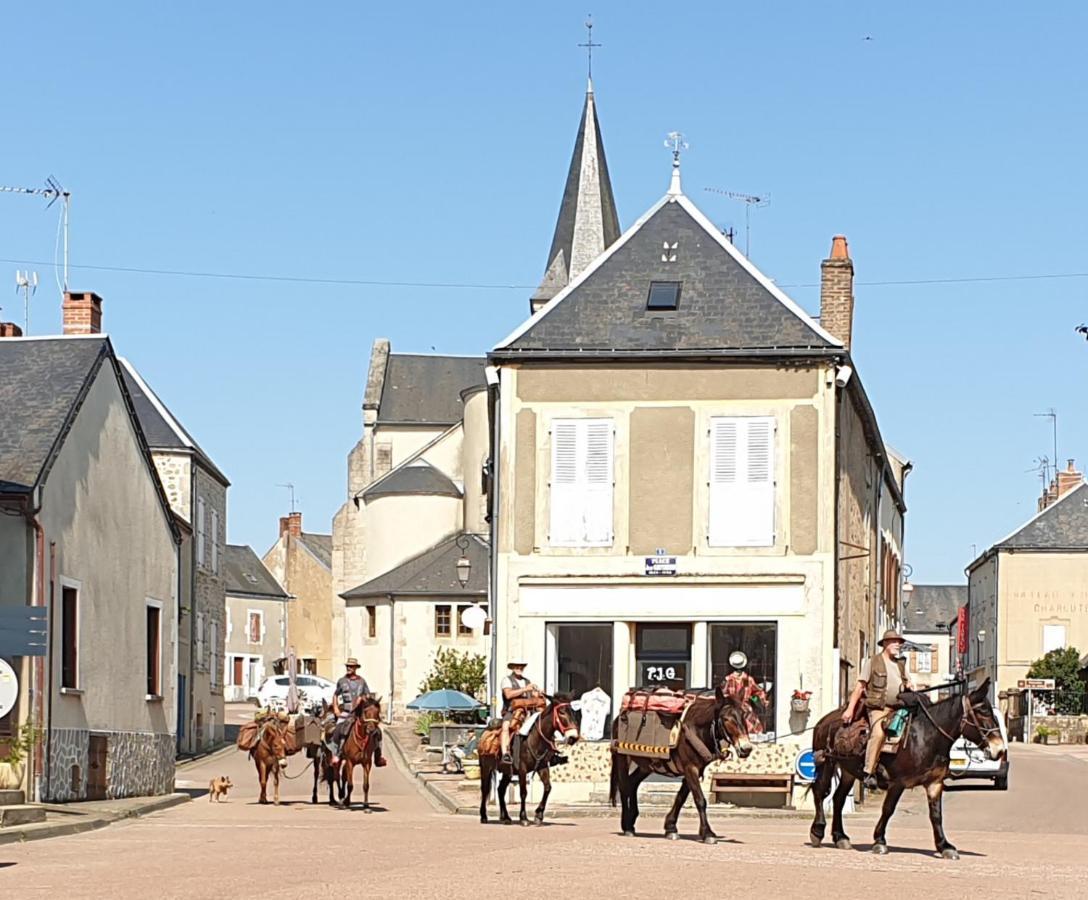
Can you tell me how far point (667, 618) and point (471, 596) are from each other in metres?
33.0

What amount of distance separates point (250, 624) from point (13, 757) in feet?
197

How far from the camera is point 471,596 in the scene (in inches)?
2340

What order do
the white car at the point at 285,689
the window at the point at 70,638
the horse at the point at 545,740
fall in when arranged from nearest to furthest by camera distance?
the horse at the point at 545,740, the window at the point at 70,638, the white car at the point at 285,689

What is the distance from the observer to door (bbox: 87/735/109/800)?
982 inches

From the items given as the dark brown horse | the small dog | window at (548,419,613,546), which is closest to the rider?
the dark brown horse

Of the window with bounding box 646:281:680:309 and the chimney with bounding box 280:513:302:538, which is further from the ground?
the window with bounding box 646:281:680:309

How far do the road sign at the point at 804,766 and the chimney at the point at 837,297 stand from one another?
746 centimetres

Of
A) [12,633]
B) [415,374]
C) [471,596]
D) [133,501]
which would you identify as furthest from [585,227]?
[12,633]

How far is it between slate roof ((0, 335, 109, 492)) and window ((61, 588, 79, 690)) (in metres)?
1.98

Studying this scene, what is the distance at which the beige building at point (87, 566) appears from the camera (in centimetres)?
2266

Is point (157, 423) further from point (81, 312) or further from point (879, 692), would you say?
point (879, 692)

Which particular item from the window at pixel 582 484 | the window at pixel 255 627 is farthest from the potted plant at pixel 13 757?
the window at pixel 255 627

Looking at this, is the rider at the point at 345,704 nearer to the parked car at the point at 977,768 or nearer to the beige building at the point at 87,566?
the beige building at the point at 87,566

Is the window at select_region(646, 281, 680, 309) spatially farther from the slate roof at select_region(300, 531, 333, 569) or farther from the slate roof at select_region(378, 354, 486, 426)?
the slate roof at select_region(300, 531, 333, 569)
